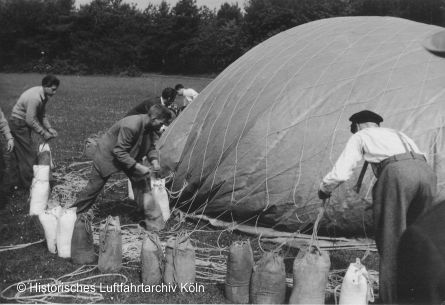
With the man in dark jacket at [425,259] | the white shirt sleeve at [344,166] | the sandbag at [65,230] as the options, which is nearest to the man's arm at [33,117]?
the sandbag at [65,230]

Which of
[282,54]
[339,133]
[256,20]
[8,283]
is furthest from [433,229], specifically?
[256,20]

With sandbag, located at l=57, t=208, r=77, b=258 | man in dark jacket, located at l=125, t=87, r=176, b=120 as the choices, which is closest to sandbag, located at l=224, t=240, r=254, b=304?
sandbag, located at l=57, t=208, r=77, b=258

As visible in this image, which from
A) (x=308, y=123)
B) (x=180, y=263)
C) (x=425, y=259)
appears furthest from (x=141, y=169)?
(x=425, y=259)

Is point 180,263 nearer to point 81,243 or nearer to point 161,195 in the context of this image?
point 81,243

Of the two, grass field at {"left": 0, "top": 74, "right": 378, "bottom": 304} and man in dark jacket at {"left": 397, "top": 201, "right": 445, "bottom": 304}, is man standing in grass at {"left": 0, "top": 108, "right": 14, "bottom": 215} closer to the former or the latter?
grass field at {"left": 0, "top": 74, "right": 378, "bottom": 304}

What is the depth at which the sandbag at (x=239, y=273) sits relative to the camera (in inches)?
180

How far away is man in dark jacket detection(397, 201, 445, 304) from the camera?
374cm

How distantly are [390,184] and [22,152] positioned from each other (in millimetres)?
5494

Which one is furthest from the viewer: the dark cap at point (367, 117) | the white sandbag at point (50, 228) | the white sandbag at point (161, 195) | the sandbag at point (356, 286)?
the white sandbag at point (161, 195)

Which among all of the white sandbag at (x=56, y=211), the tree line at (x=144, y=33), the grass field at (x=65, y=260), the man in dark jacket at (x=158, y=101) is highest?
the tree line at (x=144, y=33)

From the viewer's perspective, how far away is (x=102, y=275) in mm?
5070

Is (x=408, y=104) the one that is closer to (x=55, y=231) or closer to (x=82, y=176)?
(x=55, y=231)

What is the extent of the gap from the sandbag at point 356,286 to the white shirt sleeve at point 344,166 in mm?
661

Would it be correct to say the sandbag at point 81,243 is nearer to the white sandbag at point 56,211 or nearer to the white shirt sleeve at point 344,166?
the white sandbag at point 56,211
